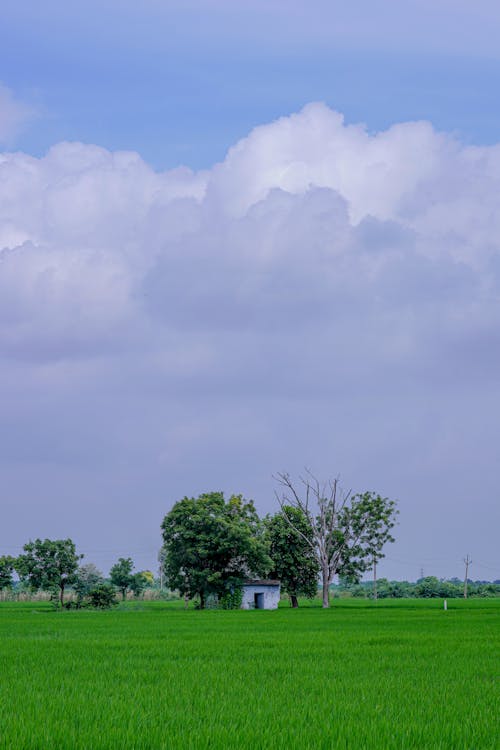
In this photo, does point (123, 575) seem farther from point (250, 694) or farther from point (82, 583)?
point (250, 694)

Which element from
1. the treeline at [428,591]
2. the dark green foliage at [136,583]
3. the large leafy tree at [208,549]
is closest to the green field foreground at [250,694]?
the large leafy tree at [208,549]

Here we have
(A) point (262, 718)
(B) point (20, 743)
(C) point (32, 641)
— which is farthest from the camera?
(C) point (32, 641)

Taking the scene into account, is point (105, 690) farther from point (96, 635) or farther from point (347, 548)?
point (347, 548)

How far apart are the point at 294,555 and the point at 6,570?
25.3m

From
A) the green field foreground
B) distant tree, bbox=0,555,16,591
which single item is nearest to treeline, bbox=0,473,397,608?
distant tree, bbox=0,555,16,591

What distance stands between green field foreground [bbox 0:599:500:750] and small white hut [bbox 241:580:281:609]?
3936 cm

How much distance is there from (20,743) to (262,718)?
3254 mm

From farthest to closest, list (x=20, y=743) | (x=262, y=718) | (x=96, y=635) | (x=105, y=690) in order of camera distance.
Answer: (x=96, y=635)
(x=105, y=690)
(x=262, y=718)
(x=20, y=743)

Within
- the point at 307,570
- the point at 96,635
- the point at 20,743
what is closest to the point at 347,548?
the point at 307,570

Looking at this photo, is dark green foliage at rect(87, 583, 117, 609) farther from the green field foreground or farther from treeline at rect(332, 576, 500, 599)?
treeline at rect(332, 576, 500, 599)

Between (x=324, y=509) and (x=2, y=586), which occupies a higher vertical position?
(x=324, y=509)

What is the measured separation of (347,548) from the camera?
7394cm

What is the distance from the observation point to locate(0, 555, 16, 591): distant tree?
7162cm

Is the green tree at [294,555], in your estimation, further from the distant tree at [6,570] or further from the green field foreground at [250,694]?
the green field foreground at [250,694]
